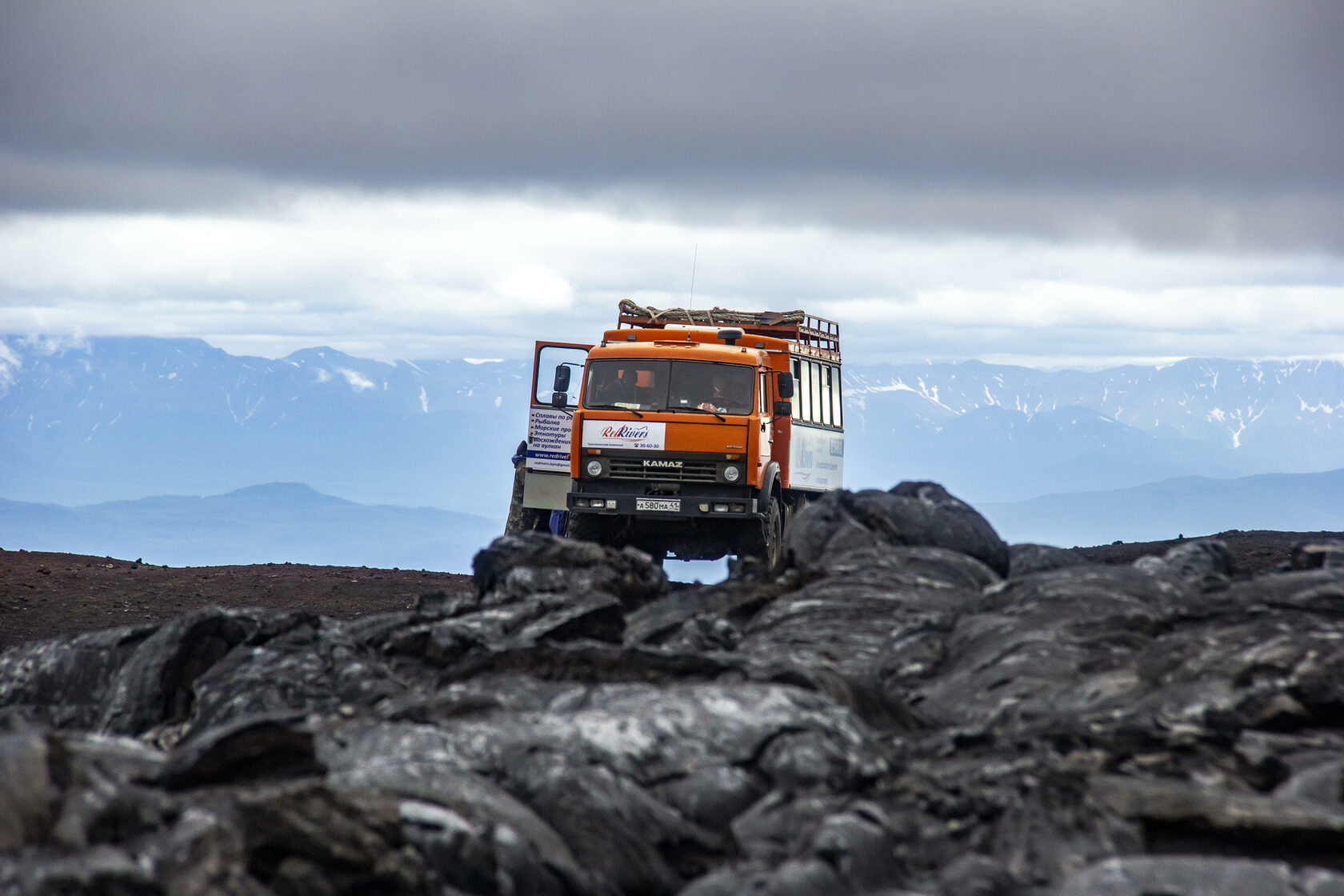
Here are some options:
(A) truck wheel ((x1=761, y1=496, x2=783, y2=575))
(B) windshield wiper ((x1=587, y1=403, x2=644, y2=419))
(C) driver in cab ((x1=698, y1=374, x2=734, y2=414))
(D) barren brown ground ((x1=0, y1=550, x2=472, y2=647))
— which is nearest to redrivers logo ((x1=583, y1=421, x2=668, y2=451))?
(B) windshield wiper ((x1=587, y1=403, x2=644, y2=419))

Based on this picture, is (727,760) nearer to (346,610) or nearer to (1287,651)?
(1287,651)

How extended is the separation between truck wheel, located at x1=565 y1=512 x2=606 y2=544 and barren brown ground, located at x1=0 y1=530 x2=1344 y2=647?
7.59 feet

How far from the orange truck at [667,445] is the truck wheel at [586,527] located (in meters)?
0.02

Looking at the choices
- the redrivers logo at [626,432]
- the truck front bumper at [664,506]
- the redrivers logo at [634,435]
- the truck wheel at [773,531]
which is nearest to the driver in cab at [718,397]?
the redrivers logo at [634,435]

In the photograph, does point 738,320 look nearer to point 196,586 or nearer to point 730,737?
point 196,586

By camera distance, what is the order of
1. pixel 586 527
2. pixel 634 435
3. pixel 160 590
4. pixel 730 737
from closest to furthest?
pixel 730 737
pixel 634 435
pixel 586 527
pixel 160 590

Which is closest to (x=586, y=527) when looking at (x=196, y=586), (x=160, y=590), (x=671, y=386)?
(x=671, y=386)

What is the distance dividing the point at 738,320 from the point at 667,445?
420 cm

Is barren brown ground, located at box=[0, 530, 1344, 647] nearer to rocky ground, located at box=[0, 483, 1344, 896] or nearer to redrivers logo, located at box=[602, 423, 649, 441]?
redrivers logo, located at box=[602, 423, 649, 441]

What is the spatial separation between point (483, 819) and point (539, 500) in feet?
44.4

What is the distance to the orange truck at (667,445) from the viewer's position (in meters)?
16.6

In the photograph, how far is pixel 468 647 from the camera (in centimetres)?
845

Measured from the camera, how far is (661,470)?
16.7 meters

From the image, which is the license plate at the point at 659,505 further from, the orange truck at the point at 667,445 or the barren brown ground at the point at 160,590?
the barren brown ground at the point at 160,590
